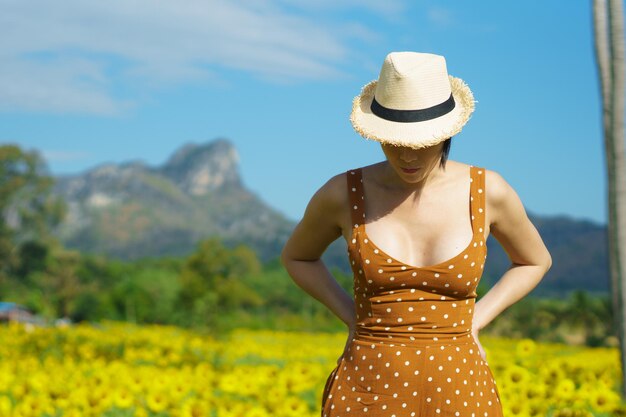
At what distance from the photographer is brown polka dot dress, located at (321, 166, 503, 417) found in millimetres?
2453

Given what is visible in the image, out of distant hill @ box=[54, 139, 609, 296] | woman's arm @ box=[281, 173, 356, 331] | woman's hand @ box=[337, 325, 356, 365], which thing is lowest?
distant hill @ box=[54, 139, 609, 296]

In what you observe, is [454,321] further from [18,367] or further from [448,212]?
[18,367]

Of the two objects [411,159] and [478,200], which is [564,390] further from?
[411,159]

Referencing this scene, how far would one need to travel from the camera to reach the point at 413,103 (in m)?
2.48

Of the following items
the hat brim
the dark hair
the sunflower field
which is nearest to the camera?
the hat brim

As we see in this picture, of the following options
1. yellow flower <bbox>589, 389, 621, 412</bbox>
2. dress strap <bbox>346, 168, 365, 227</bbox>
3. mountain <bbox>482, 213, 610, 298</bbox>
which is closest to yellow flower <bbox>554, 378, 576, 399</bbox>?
yellow flower <bbox>589, 389, 621, 412</bbox>

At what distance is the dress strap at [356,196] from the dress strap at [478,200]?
298mm

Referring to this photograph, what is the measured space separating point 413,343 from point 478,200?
1.39ft

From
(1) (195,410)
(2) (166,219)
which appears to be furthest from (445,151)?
(2) (166,219)

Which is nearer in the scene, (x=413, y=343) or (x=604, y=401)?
(x=413, y=343)

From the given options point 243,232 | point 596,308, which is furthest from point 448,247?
point 243,232

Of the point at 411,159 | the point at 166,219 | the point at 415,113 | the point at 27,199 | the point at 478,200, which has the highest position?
the point at 415,113

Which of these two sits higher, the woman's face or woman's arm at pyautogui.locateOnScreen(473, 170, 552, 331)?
the woman's face

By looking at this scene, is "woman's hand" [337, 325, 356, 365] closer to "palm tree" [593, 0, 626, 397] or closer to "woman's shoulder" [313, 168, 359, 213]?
"woman's shoulder" [313, 168, 359, 213]
